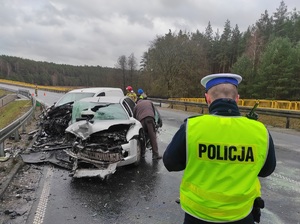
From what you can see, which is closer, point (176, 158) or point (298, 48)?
point (176, 158)

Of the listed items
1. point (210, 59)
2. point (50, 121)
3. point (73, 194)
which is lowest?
point (73, 194)

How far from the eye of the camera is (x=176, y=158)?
200cm

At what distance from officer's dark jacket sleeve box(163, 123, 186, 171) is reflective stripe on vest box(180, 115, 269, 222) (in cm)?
5

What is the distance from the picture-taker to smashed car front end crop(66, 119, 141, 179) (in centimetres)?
579

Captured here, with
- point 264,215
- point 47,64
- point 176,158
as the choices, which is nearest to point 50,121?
point 264,215

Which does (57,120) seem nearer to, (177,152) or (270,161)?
(177,152)

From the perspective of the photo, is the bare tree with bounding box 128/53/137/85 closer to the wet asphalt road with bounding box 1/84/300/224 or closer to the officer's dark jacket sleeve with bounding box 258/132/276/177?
the wet asphalt road with bounding box 1/84/300/224

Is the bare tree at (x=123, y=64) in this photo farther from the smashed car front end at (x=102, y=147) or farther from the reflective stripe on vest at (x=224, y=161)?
the reflective stripe on vest at (x=224, y=161)

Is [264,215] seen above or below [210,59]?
below

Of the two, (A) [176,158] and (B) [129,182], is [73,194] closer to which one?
(B) [129,182]

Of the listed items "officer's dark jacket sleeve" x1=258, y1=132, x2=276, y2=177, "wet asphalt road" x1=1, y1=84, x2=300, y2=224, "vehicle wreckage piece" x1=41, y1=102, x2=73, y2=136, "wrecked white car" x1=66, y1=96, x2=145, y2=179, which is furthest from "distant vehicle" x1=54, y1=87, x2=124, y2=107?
"officer's dark jacket sleeve" x1=258, y1=132, x2=276, y2=177

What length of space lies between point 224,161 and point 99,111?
19.5 feet

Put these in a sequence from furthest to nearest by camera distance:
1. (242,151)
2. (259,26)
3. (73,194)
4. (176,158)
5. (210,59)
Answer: (210,59)
(259,26)
(73,194)
(176,158)
(242,151)

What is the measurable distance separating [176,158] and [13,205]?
12.0ft
